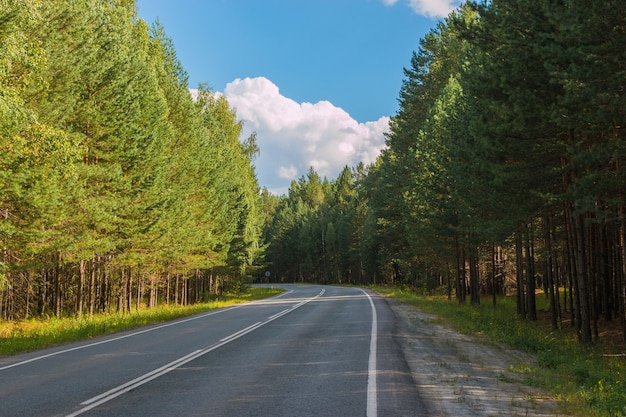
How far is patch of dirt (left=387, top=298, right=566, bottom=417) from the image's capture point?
629cm

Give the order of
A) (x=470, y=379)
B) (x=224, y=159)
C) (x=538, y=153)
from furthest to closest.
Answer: (x=224, y=159)
(x=538, y=153)
(x=470, y=379)

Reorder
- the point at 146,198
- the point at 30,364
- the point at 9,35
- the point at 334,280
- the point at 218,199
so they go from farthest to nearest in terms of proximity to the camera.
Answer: the point at 334,280 < the point at 218,199 < the point at 146,198 < the point at 9,35 < the point at 30,364

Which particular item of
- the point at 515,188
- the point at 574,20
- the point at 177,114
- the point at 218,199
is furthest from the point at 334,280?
the point at 574,20

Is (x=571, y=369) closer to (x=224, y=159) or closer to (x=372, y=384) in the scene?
(x=372, y=384)

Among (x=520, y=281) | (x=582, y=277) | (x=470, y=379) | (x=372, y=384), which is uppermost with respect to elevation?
(x=582, y=277)

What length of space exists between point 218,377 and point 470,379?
169 inches

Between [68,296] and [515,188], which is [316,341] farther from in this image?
[68,296]

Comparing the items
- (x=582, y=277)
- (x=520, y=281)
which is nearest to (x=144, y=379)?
(x=582, y=277)

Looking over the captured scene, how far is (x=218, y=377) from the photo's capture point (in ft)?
26.9

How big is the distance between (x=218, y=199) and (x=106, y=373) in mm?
27745

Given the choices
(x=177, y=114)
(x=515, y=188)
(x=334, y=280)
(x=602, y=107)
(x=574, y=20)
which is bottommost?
(x=334, y=280)

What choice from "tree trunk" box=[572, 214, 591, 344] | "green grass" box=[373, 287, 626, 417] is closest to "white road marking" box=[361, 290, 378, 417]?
"green grass" box=[373, 287, 626, 417]

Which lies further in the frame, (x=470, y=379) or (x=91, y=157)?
(x=91, y=157)

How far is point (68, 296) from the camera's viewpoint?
3147 cm
